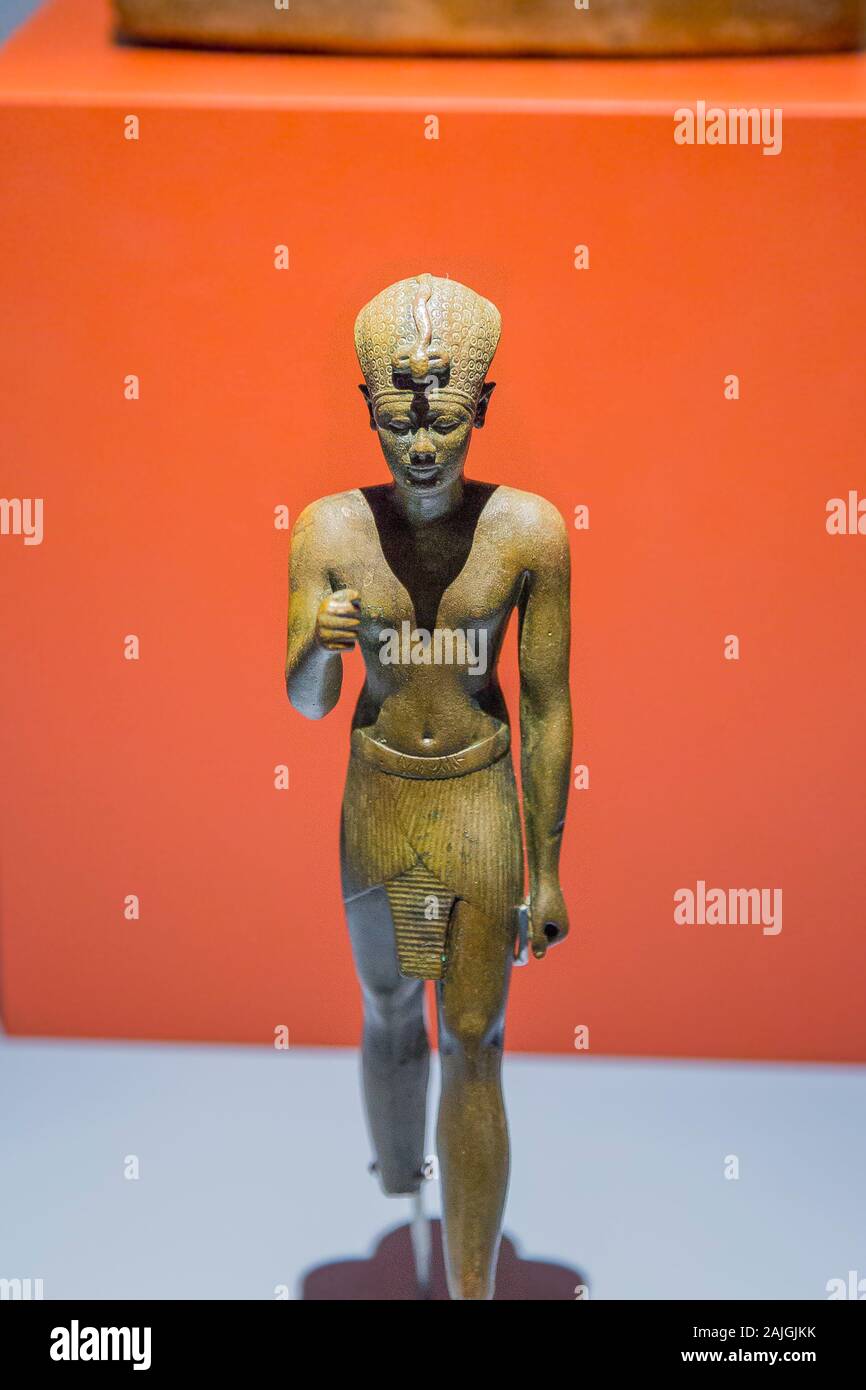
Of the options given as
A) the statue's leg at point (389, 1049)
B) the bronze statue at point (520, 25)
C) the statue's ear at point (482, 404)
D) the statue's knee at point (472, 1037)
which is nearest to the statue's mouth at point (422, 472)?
the statue's ear at point (482, 404)

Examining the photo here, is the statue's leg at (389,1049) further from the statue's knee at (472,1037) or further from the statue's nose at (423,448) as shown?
the statue's nose at (423,448)

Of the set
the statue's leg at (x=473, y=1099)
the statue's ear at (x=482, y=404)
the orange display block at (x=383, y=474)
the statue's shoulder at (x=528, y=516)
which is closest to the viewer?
the statue's ear at (x=482, y=404)

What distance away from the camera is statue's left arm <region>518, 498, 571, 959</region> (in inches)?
158

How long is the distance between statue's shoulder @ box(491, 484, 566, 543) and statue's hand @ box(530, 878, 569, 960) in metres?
0.76

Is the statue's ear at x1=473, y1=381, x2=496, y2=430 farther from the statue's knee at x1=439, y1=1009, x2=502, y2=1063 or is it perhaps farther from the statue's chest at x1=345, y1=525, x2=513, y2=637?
the statue's knee at x1=439, y1=1009, x2=502, y2=1063

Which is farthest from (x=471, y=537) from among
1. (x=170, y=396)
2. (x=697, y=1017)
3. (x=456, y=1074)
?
(x=697, y=1017)

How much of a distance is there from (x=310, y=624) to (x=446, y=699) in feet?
1.08

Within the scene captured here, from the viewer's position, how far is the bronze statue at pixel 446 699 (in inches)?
150

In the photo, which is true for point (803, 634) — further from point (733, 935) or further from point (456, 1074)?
point (456, 1074)

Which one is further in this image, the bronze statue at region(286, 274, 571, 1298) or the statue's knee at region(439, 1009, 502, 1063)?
the statue's knee at region(439, 1009, 502, 1063)

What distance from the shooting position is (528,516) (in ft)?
Result: 13.1

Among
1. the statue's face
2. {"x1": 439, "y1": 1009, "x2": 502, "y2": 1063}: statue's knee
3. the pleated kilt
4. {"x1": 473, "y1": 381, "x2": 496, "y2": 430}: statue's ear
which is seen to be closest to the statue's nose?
the statue's face

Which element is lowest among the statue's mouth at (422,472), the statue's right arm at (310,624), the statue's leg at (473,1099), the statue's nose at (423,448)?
the statue's leg at (473,1099)

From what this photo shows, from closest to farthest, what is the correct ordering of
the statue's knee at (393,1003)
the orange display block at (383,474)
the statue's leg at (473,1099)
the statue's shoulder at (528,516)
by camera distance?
the statue's shoulder at (528,516) → the statue's leg at (473,1099) → the statue's knee at (393,1003) → the orange display block at (383,474)
